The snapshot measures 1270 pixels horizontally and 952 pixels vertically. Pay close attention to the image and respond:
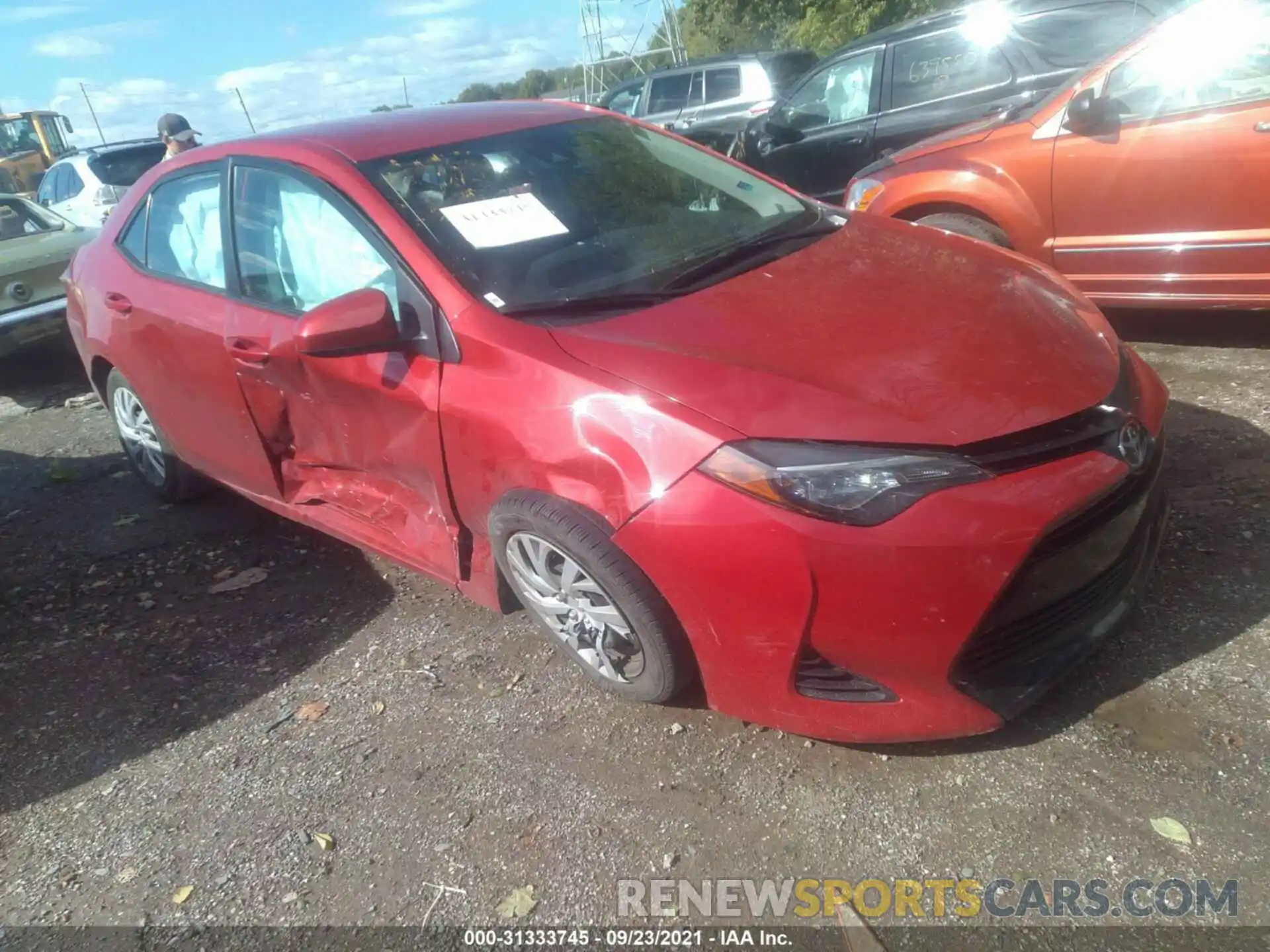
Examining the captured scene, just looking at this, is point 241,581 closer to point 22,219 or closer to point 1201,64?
point 1201,64

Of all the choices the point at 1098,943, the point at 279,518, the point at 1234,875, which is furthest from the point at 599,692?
the point at 279,518

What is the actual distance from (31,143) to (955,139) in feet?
106

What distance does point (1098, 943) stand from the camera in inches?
Answer: 75.9

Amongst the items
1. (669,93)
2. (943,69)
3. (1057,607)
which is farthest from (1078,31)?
(669,93)

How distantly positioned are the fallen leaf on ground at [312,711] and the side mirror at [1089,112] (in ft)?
13.5

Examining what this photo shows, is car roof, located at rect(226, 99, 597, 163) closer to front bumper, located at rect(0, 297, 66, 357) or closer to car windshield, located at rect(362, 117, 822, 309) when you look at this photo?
car windshield, located at rect(362, 117, 822, 309)

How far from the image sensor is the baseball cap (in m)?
7.33

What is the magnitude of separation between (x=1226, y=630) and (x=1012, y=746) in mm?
779

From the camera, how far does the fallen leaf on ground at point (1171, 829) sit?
210 cm

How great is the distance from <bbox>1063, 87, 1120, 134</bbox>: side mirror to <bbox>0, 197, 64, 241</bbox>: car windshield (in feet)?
25.1

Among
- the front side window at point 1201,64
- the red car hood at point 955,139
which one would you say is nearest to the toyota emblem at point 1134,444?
the front side window at point 1201,64

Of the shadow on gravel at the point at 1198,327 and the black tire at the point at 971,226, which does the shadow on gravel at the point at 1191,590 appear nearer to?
the shadow on gravel at the point at 1198,327

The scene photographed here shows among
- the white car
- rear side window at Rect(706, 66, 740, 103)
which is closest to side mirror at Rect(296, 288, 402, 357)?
the white car

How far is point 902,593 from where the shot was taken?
209 centimetres
